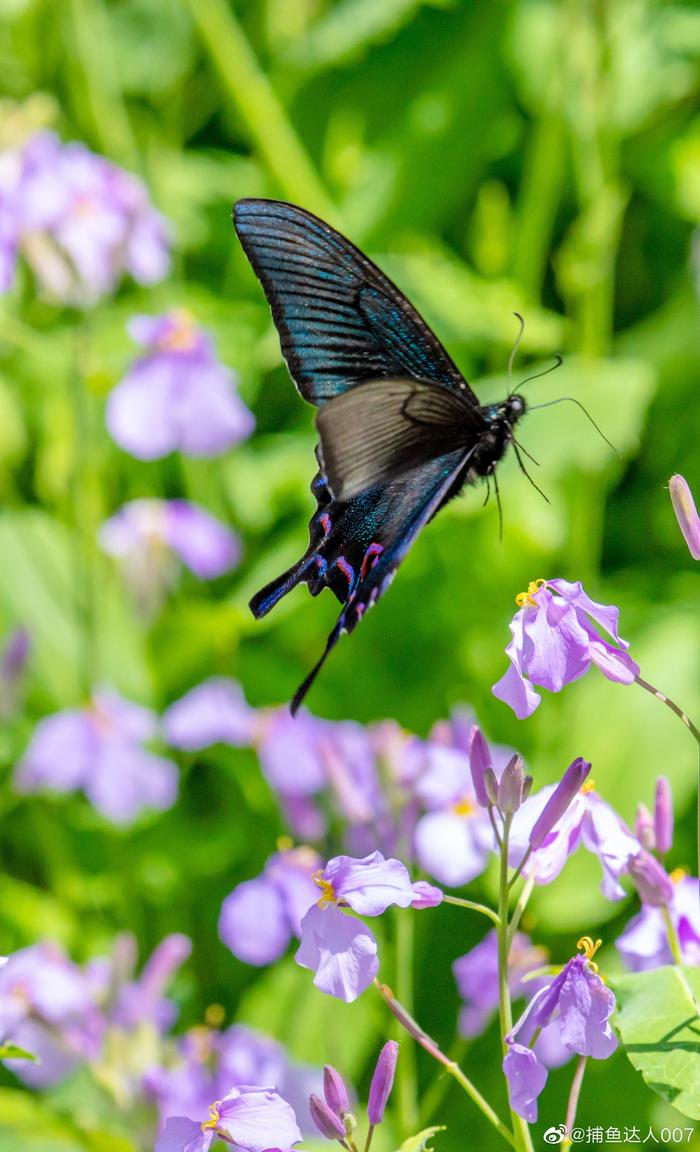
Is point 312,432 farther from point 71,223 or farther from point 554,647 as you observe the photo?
point 554,647

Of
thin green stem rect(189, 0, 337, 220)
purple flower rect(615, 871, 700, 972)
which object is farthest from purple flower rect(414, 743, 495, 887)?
thin green stem rect(189, 0, 337, 220)

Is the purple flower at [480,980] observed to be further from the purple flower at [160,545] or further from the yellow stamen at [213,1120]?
the purple flower at [160,545]

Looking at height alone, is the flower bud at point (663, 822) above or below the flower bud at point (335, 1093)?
above

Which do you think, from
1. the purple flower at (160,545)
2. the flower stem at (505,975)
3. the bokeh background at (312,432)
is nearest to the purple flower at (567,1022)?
the flower stem at (505,975)

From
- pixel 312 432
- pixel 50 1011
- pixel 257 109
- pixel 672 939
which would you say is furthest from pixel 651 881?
pixel 257 109

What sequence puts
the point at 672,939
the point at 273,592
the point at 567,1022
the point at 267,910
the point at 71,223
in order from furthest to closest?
the point at 71,223, the point at 267,910, the point at 273,592, the point at 672,939, the point at 567,1022

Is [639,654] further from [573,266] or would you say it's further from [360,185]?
[360,185]

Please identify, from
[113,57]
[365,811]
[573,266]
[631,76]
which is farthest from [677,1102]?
[113,57]
